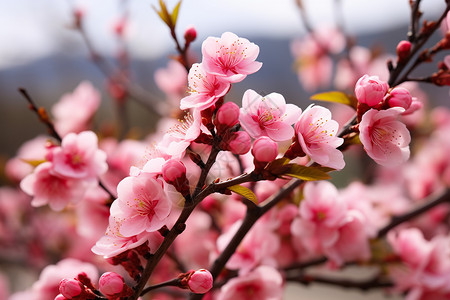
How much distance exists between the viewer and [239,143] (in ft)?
1.28

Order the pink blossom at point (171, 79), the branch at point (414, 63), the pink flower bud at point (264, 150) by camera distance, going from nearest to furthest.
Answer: the pink flower bud at point (264, 150), the branch at point (414, 63), the pink blossom at point (171, 79)

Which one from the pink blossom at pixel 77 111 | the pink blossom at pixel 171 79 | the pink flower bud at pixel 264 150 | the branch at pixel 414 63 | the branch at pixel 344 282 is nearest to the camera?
the pink flower bud at pixel 264 150

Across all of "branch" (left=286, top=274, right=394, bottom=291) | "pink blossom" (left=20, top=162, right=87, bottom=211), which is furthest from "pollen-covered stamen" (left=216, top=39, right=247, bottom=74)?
"branch" (left=286, top=274, right=394, bottom=291)

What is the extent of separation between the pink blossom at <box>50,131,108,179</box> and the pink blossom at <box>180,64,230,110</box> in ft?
0.88

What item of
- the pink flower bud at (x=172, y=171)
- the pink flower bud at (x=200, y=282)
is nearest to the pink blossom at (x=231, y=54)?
the pink flower bud at (x=172, y=171)

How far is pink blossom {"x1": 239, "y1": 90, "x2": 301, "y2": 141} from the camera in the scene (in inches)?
16.0

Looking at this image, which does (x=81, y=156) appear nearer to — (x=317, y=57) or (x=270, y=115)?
(x=270, y=115)

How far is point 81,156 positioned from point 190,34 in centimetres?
26

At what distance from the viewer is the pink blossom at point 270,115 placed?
1.33ft

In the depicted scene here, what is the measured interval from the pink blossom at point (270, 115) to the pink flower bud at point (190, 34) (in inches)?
8.6

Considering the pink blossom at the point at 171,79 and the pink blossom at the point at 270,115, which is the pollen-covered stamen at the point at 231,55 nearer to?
the pink blossom at the point at 270,115

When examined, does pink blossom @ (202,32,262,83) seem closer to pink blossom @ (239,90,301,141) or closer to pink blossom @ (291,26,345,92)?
pink blossom @ (239,90,301,141)

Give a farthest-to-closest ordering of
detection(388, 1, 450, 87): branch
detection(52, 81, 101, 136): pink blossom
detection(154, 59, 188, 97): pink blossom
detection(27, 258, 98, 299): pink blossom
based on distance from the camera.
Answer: detection(154, 59, 188, 97): pink blossom, detection(52, 81, 101, 136): pink blossom, detection(27, 258, 98, 299): pink blossom, detection(388, 1, 450, 87): branch

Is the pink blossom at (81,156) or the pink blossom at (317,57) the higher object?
the pink blossom at (81,156)
